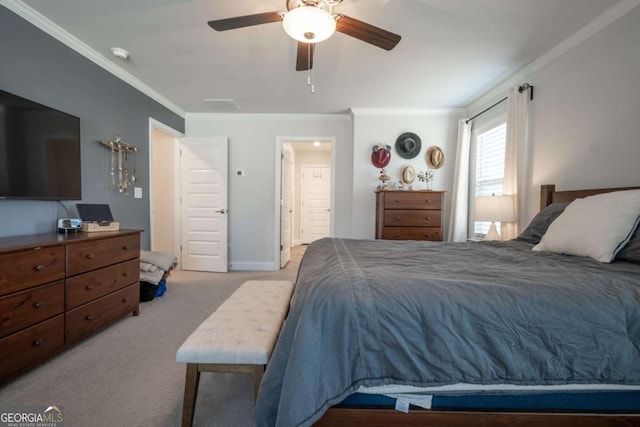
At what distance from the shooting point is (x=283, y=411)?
81 cm

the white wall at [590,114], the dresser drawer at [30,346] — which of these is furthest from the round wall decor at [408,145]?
the dresser drawer at [30,346]

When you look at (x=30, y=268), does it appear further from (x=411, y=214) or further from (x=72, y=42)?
(x=411, y=214)

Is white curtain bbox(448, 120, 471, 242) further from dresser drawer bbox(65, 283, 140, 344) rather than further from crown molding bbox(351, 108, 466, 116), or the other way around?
dresser drawer bbox(65, 283, 140, 344)

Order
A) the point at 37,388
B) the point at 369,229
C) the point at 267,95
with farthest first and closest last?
the point at 369,229
the point at 267,95
the point at 37,388

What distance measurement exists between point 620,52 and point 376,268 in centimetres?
240

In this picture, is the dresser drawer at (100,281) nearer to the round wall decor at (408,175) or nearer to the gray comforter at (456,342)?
the gray comforter at (456,342)

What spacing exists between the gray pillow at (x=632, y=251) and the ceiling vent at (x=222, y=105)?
3.96 meters

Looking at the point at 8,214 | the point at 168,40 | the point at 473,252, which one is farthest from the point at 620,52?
the point at 8,214

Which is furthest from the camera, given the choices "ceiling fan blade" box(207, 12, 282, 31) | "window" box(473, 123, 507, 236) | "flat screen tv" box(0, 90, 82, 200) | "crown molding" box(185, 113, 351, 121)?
"crown molding" box(185, 113, 351, 121)

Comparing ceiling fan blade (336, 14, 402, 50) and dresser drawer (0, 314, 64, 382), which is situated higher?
ceiling fan blade (336, 14, 402, 50)

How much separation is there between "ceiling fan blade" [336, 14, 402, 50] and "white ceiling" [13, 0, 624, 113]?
1.14ft

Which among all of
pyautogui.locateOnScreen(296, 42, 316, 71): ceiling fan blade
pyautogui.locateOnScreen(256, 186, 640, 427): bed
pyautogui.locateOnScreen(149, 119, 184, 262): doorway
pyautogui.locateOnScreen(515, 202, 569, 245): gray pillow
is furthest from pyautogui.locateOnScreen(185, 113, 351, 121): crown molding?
pyautogui.locateOnScreen(256, 186, 640, 427): bed

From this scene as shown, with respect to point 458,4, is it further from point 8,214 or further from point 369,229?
point 8,214

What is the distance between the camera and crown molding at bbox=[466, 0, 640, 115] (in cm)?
184
